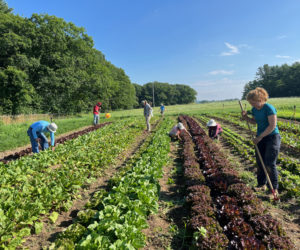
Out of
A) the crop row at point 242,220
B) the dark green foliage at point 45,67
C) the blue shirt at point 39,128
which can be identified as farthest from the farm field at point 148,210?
the dark green foliage at point 45,67

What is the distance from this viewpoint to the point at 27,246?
3498 millimetres

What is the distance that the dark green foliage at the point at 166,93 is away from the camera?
108 metres

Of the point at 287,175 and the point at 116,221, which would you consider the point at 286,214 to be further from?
the point at 116,221

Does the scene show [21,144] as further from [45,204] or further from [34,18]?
[34,18]

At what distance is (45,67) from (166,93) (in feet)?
287

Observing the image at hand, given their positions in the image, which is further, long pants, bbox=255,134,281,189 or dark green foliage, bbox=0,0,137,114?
dark green foliage, bbox=0,0,137,114

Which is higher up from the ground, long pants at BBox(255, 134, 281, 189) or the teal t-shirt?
the teal t-shirt

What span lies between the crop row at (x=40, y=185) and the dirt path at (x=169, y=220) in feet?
7.08

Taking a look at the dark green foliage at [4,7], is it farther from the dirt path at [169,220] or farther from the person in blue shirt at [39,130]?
the dirt path at [169,220]

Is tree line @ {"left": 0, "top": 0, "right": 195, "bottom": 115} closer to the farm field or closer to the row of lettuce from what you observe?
the farm field

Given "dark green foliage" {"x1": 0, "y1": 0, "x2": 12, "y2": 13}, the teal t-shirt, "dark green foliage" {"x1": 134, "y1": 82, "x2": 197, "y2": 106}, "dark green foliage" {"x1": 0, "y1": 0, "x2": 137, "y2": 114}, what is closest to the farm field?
the teal t-shirt

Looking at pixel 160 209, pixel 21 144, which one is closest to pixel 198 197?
pixel 160 209

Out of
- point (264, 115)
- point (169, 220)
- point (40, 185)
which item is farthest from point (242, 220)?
point (40, 185)

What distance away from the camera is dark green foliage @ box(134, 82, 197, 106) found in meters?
108
